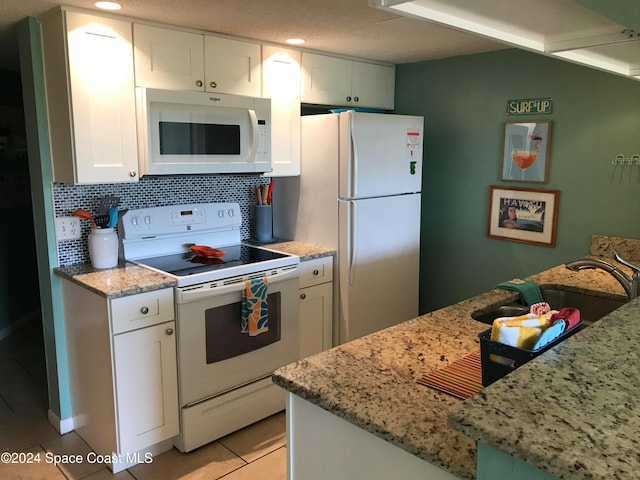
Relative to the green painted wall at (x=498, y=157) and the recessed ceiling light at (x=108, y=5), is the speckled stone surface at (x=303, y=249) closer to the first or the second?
the green painted wall at (x=498, y=157)

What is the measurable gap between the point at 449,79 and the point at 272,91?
130cm

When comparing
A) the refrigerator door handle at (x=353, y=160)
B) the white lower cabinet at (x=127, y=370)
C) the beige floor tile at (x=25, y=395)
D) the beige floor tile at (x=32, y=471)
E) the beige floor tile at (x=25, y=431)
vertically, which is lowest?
the beige floor tile at (x=32, y=471)

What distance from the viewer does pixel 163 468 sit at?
2.59 meters

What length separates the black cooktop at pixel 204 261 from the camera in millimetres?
2764

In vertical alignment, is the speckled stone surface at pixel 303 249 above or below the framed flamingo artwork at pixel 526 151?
below

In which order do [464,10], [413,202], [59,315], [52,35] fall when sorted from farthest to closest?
[413,202] < [59,315] < [52,35] < [464,10]

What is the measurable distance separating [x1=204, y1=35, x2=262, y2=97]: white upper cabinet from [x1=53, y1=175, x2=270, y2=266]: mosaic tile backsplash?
23.8 inches

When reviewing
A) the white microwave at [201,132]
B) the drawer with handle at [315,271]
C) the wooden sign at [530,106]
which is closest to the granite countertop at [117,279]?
the white microwave at [201,132]

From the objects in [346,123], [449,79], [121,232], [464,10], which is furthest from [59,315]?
[449,79]

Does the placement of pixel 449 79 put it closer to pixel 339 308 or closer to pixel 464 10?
pixel 339 308

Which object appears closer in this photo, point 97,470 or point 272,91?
point 97,470

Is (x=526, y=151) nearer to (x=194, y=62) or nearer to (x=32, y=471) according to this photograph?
(x=194, y=62)

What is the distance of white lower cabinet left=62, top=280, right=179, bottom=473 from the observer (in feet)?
7.98

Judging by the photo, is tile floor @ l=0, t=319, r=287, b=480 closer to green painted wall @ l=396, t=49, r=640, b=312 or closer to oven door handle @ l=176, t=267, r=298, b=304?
oven door handle @ l=176, t=267, r=298, b=304
